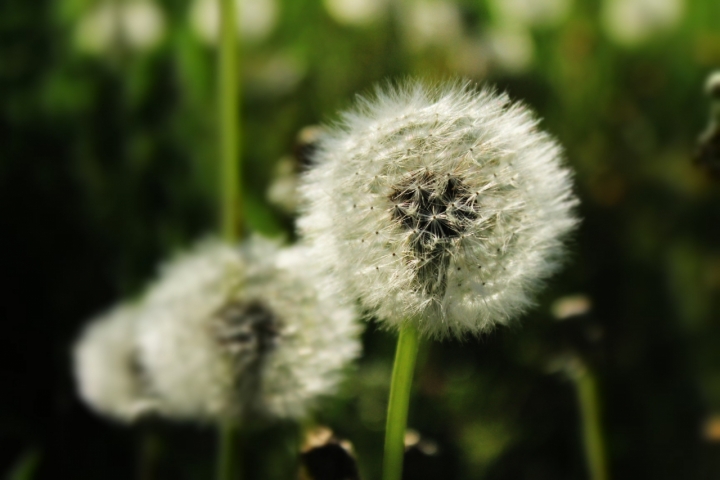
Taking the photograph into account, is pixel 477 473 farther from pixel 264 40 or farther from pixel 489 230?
pixel 264 40

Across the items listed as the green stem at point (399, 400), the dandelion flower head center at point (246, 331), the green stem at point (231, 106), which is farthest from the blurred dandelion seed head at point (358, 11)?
the green stem at point (399, 400)

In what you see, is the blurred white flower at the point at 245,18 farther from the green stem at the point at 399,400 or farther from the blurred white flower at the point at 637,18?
the green stem at the point at 399,400

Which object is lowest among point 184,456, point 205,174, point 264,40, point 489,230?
point 489,230

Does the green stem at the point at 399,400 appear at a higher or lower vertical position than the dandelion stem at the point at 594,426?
lower

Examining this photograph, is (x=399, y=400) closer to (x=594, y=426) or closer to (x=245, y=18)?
(x=594, y=426)

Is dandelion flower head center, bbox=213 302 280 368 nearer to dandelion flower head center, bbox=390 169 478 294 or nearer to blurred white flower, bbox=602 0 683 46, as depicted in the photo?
dandelion flower head center, bbox=390 169 478 294

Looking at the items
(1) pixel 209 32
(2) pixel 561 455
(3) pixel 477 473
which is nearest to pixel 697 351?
(2) pixel 561 455

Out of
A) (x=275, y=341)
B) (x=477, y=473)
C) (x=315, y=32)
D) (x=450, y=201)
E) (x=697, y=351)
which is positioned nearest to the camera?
(x=450, y=201)
